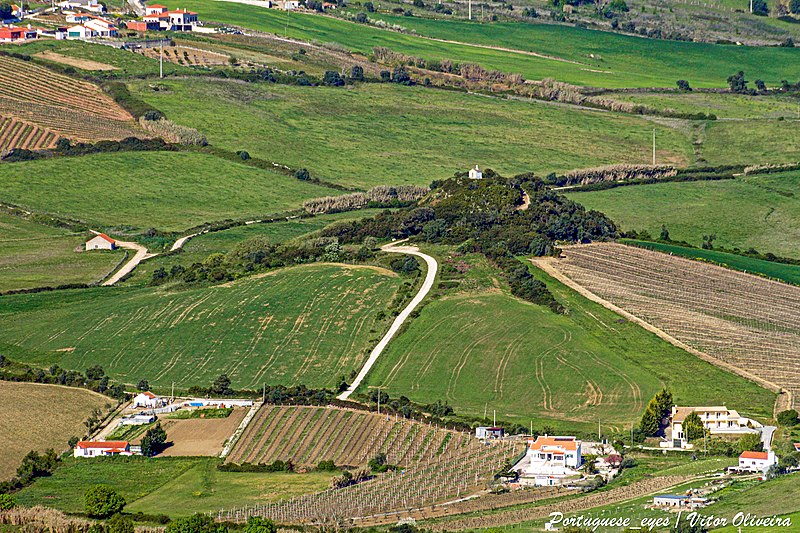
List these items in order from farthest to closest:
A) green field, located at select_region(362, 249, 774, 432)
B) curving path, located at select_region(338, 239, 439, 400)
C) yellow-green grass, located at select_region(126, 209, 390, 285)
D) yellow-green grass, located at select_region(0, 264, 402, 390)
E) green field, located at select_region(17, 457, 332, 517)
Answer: yellow-green grass, located at select_region(126, 209, 390, 285) < yellow-green grass, located at select_region(0, 264, 402, 390) < curving path, located at select_region(338, 239, 439, 400) < green field, located at select_region(362, 249, 774, 432) < green field, located at select_region(17, 457, 332, 517)

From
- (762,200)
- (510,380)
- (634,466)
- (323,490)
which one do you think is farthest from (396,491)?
(762,200)

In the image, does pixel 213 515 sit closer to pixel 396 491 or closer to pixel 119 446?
pixel 396 491

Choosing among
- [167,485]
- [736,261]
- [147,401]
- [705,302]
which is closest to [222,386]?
[147,401]

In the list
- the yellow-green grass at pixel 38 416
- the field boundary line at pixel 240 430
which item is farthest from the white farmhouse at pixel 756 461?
the yellow-green grass at pixel 38 416

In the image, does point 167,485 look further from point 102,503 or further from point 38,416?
point 38,416

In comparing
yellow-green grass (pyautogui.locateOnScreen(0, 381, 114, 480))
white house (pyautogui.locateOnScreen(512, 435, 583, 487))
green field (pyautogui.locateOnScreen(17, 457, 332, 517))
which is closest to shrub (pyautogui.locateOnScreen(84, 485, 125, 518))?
green field (pyautogui.locateOnScreen(17, 457, 332, 517))

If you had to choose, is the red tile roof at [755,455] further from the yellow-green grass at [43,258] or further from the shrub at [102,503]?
the yellow-green grass at [43,258]

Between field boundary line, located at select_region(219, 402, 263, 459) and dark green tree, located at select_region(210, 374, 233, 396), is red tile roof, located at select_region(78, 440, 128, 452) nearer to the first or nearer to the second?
field boundary line, located at select_region(219, 402, 263, 459)
